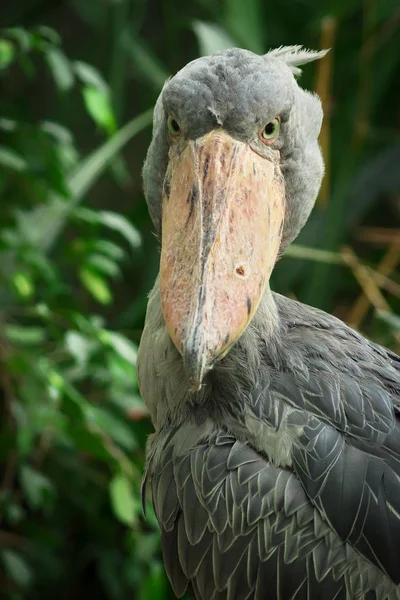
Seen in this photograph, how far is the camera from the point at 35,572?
121 inches

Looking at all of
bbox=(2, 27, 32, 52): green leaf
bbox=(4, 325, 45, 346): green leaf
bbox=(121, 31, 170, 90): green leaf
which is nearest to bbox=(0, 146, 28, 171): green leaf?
bbox=(2, 27, 32, 52): green leaf

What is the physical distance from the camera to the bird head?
3.78 feet

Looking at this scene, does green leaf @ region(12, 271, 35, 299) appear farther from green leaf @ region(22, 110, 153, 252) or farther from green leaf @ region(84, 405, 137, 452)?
green leaf @ region(84, 405, 137, 452)

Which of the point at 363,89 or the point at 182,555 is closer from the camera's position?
the point at 182,555

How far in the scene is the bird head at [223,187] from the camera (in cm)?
115

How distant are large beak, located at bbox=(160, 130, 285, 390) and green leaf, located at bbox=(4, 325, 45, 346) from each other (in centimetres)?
92

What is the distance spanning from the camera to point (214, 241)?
1.21 metres

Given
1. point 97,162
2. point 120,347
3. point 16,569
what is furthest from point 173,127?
point 16,569

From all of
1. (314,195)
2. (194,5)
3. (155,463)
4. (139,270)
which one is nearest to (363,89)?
(194,5)

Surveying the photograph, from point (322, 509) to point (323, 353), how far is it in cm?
29

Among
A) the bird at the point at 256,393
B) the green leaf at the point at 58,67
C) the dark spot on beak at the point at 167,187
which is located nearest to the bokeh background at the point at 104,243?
the green leaf at the point at 58,67

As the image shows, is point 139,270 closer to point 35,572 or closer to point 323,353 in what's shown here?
point 35,572

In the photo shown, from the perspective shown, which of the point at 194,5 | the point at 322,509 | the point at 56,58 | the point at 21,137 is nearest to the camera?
the point at 322,509

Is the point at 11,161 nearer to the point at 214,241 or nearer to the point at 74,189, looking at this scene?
the point at 74,189
